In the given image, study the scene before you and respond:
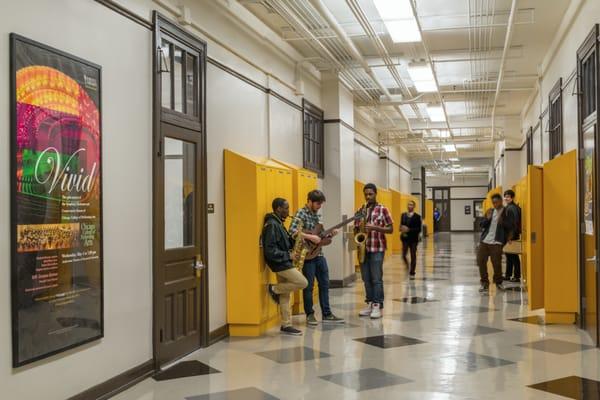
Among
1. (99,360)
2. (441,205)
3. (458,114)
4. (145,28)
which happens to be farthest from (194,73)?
(441,205)

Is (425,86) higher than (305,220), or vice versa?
(425,86)

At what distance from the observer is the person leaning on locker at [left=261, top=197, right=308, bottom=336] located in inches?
238

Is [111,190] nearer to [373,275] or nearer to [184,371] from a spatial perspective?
[184,371]

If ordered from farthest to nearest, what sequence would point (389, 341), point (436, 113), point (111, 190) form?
point (436, 113), point (389, 341), point (111, 190)

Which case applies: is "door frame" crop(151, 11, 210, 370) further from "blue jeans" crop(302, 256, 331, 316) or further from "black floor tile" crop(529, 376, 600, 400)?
"black floor tile" crop(529, 376, 600, 400)

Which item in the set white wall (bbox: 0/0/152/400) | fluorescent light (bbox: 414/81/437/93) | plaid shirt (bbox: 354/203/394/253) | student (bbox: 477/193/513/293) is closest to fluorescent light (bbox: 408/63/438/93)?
fluorescent light (bbox: 414/81/437/93)

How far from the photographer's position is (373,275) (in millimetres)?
6992

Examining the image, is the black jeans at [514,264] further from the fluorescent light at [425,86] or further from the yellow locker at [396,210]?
the yellow locker at [396,210]

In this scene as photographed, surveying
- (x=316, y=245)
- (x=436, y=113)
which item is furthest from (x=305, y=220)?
(x=436, y=113)

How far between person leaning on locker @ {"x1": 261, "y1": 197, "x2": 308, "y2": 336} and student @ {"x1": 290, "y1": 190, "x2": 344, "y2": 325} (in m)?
0.29

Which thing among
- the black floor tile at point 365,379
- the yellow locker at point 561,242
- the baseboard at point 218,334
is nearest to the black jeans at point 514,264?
the yellow locker at point 561,242

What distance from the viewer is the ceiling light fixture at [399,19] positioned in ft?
20.7

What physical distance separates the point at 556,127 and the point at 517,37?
134cm

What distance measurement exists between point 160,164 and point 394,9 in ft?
10.1
